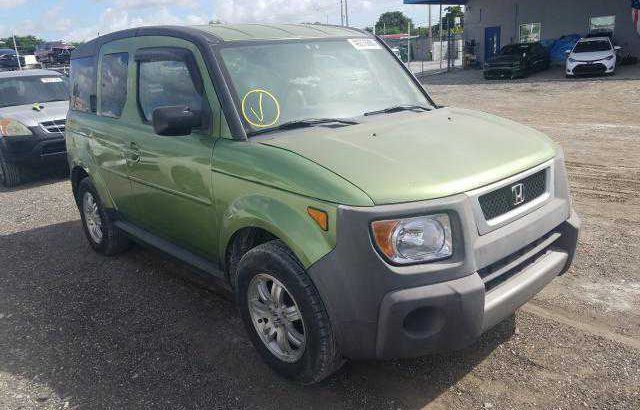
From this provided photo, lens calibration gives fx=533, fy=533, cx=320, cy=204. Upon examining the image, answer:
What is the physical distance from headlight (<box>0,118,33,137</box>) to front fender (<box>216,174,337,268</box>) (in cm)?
722

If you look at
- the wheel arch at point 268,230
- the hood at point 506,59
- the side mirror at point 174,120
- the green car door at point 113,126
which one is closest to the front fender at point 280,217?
the wheel arch at point 268,230

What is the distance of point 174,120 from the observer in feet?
10.6

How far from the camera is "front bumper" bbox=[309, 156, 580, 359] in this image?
246cm

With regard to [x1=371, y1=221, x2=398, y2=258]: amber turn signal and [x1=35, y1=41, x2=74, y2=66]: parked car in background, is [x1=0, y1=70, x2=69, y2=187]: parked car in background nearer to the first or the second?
[x1=371, y1=221, x2=398, y2=258]: amber turn signal

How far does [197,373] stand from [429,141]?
203 centimetres

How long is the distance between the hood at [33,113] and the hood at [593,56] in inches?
796

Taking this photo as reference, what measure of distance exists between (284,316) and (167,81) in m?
1.95

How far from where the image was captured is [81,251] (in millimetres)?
5758

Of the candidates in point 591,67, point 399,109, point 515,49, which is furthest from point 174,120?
point 515,49

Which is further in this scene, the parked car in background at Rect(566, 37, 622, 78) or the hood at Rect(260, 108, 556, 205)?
the parked car in background at Rect(566, 37, 622, 78)

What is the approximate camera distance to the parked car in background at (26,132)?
8.94 m

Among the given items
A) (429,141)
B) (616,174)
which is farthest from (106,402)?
(616,174)

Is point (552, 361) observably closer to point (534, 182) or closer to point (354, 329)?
point (534, 182)

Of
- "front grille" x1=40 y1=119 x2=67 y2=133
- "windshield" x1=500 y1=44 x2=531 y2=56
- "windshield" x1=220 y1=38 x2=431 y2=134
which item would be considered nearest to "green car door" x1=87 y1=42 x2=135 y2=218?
"windshield" x1=220 y1=38 x2=431 y2=134
